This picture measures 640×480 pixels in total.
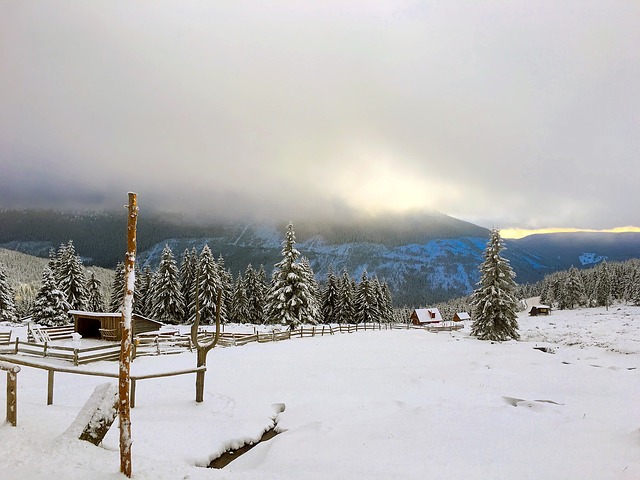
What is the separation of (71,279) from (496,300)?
5309 cm

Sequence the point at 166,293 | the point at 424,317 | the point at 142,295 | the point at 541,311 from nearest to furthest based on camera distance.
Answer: the point at 166,293
the point at 142,295
the point at 424,317
the point at 541,311

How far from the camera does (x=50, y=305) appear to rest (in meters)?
44.5

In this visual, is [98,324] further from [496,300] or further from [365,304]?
[496,300]

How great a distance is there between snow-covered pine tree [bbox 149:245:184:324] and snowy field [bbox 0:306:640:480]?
31.4 m

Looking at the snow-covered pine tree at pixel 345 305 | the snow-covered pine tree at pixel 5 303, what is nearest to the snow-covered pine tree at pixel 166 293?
the snow-covered pine tree at pixel 5 303

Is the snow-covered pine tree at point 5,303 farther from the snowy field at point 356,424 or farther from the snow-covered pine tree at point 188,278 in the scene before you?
the snowy field at point 356,424

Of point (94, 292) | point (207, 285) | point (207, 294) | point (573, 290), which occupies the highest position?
point (207, 285)

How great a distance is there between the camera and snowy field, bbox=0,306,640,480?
648 centimetres

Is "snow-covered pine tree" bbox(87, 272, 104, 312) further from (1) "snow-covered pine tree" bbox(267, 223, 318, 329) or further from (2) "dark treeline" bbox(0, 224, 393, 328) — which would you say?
(1) "snow-covered pine tree" bbox(267, 223, 318, 329)

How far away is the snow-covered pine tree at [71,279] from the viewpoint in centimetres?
4694

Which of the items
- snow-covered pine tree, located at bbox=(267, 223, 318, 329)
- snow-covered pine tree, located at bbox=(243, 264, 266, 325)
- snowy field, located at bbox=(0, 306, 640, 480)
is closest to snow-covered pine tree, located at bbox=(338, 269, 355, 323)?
snow-covered pine tree, located at bbox=(243, 264, 266, 325)

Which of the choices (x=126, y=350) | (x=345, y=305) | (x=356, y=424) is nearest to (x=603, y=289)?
(x=345, y=305)

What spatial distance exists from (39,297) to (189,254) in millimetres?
21644

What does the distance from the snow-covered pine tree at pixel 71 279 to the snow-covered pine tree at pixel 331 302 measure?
118 feet
